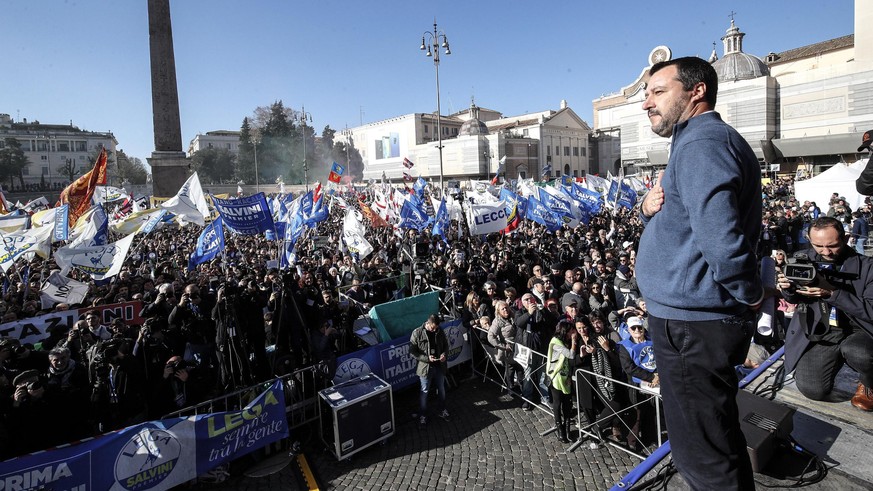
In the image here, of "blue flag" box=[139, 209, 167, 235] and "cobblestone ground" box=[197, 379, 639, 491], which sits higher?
"blue flag" box=[139, 209, 167, 235]

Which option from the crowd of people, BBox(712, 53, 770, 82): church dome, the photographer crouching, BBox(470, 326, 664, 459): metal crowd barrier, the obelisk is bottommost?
BBox(470, 326, 664, 459): metal crowd barrier

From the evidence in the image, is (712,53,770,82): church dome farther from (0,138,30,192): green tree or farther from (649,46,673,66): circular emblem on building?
(0,138,30,192): green tree

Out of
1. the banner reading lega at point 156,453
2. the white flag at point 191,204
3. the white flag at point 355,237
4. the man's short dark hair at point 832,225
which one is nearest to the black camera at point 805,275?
the man's short dark hair at point 832,225

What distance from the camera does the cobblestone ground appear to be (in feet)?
18.4

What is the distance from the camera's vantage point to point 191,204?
12.9 m

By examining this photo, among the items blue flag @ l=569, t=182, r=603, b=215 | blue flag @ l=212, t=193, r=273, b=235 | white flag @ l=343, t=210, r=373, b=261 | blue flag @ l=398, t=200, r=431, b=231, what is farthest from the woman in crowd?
blue flag @ l=569, t=182, r=603, b=215

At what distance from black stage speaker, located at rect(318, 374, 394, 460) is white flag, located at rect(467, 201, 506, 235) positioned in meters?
8.44

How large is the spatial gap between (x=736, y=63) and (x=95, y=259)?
63496 millimetres

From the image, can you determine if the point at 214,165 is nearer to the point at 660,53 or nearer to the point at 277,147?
the point at 277,147

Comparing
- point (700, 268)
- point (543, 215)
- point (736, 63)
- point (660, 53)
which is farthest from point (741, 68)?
point (700, 268)

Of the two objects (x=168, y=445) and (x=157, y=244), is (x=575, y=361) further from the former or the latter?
(x=157, y=244)

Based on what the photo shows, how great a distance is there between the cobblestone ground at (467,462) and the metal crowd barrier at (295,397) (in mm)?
407

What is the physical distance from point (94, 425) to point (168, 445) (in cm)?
106

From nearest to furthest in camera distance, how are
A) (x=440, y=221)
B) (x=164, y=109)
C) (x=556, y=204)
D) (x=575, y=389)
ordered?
(x=575, y=389), (x=556, y=204), (x=440, y=221), (x=164, y=109)
